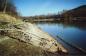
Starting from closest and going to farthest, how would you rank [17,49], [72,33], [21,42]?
[17,49] < [21,42] < [72,33]

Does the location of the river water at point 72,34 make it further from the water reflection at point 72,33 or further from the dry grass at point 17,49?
the dry grass at point 17,49

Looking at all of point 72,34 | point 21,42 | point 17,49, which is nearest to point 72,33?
point 72,34

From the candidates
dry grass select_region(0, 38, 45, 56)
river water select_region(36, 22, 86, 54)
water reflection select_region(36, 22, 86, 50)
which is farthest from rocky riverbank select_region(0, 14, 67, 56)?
water reflection select_region(36, 22, 86, 50)

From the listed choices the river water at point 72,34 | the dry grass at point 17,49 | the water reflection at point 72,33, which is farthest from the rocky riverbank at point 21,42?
the water reflection at point 72,33

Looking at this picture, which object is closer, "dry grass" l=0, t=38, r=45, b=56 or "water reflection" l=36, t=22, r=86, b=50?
"dry grass" l=0, t=38, r=45, b=56

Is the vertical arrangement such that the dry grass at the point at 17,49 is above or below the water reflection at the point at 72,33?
above

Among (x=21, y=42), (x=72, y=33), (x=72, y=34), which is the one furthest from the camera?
(x=72, y=33)

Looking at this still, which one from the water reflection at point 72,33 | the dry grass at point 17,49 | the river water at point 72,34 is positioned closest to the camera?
the dry grass at point 17,49

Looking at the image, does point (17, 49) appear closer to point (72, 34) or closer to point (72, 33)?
point (72, 34)

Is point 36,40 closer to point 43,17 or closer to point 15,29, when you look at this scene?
point 15,29

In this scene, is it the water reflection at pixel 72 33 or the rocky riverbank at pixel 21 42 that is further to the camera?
the water reflection at pixel 72 33

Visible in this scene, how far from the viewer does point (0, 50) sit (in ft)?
45.1

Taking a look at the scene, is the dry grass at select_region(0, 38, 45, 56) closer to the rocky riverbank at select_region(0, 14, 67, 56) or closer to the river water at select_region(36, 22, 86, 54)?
the rocky riverbank at select_region(0, 14, 67, 56)

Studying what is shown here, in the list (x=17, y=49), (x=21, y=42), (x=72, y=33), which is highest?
(x=21, y=42)
